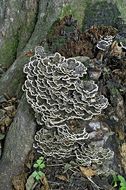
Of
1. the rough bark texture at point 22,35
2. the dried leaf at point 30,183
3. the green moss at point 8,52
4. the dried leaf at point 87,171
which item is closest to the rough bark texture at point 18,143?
the rough bark texture at point 22,35

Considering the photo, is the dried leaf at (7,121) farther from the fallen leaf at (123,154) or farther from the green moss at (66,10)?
the green moss at (66,10)

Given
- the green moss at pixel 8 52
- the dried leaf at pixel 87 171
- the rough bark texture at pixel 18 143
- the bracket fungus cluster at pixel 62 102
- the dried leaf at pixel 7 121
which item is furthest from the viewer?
the green moss at pixel 8 52

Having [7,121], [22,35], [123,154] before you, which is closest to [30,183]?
[7,121]

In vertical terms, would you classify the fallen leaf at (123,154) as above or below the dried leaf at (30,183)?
above

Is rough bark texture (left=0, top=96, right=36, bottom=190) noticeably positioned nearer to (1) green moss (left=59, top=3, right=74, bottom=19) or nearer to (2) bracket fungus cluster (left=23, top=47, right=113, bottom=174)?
(2) bracket fungus cluster (left=23, top=47, right=113, bottom=174)

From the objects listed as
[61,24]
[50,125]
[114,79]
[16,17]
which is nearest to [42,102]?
[50,125]

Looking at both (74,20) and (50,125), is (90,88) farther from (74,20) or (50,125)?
(74,20)

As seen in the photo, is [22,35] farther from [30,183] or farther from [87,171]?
[87,171]

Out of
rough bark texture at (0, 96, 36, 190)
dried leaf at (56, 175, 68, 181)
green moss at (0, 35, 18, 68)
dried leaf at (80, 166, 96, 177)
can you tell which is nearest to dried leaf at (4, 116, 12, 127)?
rough bark texture at (0, 96, 36, 190)

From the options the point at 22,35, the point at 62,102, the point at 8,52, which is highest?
the point at 62,102
